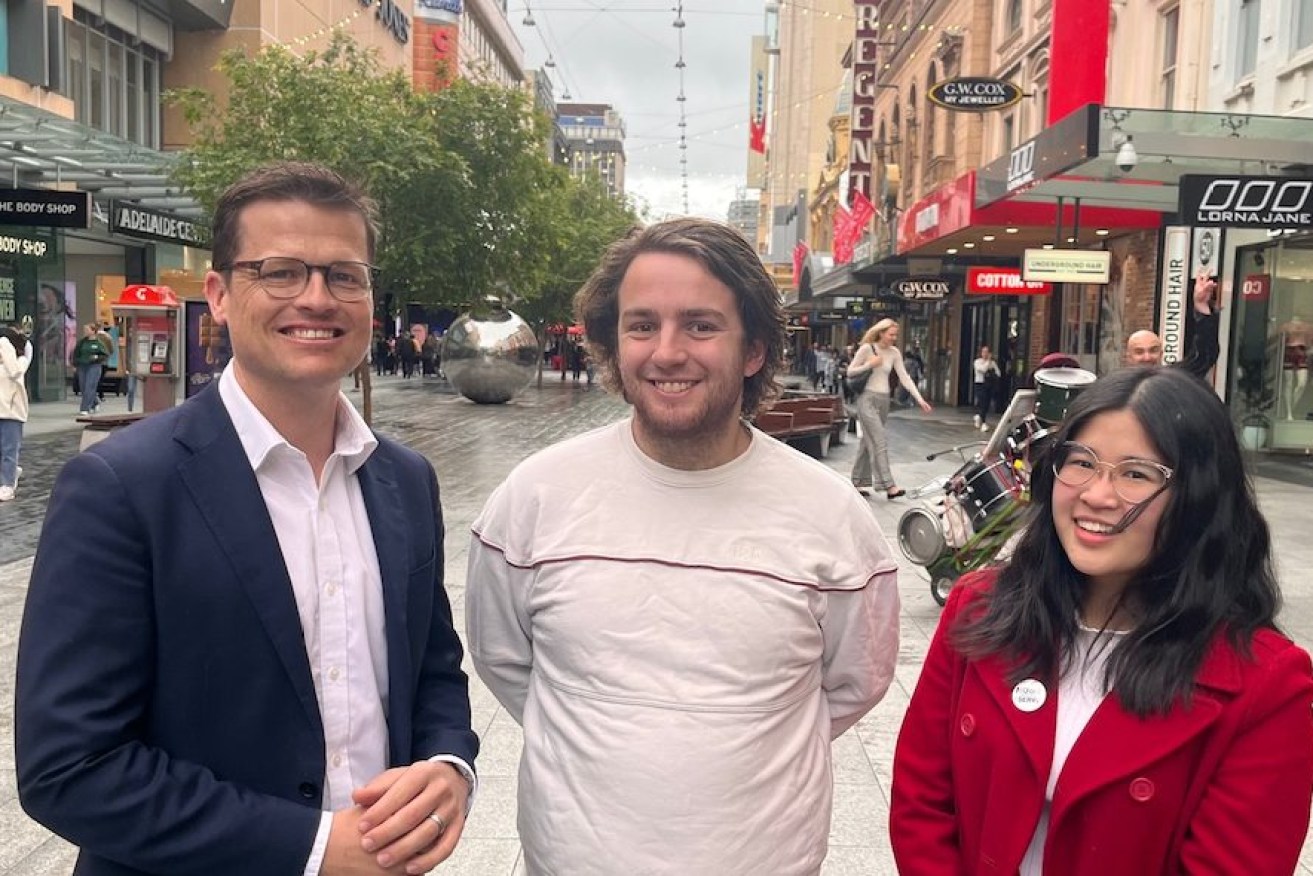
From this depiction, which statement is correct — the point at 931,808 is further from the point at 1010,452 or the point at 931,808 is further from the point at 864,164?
the point at 864,164

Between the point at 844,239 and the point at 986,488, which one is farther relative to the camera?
the point at 844,239

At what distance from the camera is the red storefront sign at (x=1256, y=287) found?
1520 cm

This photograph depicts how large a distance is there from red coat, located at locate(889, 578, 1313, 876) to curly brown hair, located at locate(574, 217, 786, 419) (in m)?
0.77

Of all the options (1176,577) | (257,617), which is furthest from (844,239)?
(257,617)

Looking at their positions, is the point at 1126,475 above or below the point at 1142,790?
above

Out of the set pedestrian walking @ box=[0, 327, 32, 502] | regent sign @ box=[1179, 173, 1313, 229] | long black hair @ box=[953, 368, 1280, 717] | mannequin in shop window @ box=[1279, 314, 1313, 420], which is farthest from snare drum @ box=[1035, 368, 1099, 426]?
mannequin in shop window @ box=[1279, 314, 1313, 420]

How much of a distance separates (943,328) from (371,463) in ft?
107

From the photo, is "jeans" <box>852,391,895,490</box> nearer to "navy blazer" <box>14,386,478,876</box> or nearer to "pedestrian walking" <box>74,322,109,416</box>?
"navy blazer" <box>14,386,478,876</box>

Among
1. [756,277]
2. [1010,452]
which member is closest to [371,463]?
[756,277]

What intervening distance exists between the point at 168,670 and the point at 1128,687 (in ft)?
4.90

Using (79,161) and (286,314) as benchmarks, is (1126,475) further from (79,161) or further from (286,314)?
(79,161)

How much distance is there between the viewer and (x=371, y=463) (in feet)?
6.69

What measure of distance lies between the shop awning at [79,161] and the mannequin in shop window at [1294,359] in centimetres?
1658

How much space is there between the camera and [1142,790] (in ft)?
6.03
